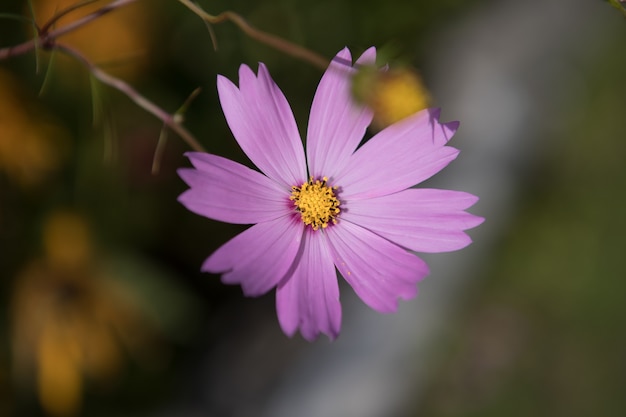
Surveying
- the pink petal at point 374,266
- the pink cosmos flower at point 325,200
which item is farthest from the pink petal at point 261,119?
the pink petal at point 374,266

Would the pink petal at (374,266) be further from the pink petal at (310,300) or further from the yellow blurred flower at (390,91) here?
the yellow blurred flower at (390,91)

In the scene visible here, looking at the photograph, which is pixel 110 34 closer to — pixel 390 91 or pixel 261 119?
pixel 261 119

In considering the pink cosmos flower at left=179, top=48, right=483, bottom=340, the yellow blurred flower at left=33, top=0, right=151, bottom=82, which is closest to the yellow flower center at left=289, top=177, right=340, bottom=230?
the pink cosmos flower at left=179, top=48, right=483, bottom=340

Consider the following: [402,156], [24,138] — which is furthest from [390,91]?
[24,138]

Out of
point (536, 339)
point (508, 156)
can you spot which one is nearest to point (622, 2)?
point (508, 156)

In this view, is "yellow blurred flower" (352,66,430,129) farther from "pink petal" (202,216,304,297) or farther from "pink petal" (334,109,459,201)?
"pink petal" (202,216,304,297)

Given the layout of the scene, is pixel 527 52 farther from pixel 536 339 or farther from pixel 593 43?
pixel 536 339

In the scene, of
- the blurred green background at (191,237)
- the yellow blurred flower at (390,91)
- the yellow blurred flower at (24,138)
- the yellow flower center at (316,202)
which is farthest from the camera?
the blurred green background at (191,237)
